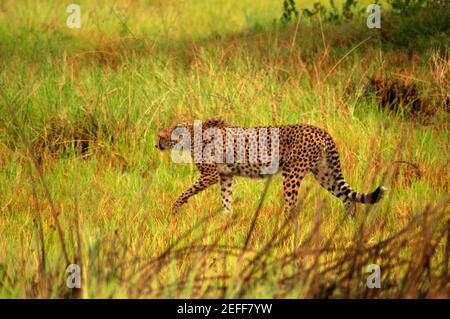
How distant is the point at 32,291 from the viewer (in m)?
3.23

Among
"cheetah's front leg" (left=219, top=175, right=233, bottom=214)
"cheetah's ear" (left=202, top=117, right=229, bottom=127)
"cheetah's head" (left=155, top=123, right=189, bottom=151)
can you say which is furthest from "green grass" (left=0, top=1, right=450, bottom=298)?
"cheetah's ear" (left=202, top=117, right=229, bottom=127)

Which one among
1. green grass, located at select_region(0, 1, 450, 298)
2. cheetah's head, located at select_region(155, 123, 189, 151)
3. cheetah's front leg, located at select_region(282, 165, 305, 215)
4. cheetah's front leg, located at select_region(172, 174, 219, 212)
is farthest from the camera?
cheetah's head, located at select_region(155, 123, 189, 151)

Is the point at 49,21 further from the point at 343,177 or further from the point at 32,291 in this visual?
the point at 32,291

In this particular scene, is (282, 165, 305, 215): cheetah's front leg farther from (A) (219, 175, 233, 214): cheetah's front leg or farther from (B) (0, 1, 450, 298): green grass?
(A) (219, 175, 233, 214): cheetah's front leg

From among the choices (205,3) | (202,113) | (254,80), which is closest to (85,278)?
(202,113)

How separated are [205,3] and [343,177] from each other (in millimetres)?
8324

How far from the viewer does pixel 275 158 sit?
19.4 feet

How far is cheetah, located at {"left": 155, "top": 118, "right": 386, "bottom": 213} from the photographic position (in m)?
5.78

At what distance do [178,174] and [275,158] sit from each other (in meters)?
0.76

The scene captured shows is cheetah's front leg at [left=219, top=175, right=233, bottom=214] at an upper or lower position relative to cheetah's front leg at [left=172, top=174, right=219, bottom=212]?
lower

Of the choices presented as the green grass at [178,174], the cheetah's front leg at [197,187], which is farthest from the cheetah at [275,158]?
the green grass at [178,174]

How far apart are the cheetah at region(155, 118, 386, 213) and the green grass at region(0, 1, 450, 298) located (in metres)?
0.12

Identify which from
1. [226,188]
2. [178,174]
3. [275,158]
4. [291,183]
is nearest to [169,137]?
[178,174]

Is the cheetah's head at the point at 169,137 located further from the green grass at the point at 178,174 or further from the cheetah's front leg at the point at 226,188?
the cheetah's front leg at the point at 226,188
